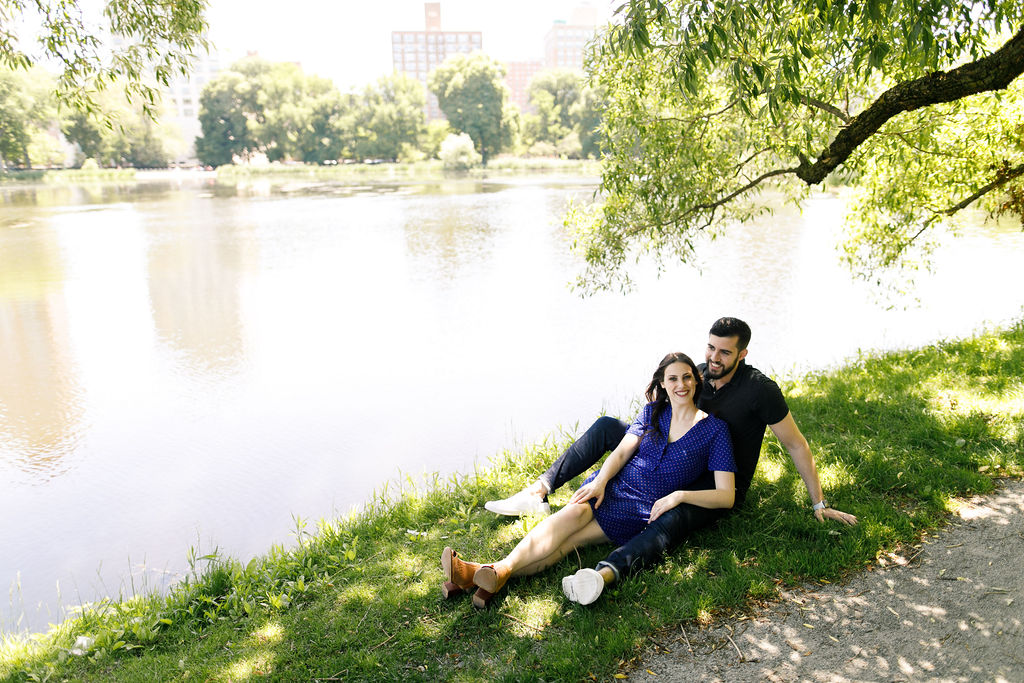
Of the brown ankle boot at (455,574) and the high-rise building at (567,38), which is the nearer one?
the brown ankle boot at (455,574)

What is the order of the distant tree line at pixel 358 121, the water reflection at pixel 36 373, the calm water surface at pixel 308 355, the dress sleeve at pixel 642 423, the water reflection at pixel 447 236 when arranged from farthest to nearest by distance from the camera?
the distant tree line at pixel 358 121 → the water reflection at pixel 447 236 → the water reflection at pixel 36 373 → the calm water surface at pixel 308 355 → the dress sleeve at pixel 642 423

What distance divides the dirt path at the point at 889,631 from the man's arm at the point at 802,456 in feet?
1.23

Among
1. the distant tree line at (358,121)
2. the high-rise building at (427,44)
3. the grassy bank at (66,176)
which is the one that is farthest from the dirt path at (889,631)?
the high-rise building at (427,44)

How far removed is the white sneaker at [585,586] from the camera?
11.6ft

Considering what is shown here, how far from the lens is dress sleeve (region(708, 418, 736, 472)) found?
396 cm

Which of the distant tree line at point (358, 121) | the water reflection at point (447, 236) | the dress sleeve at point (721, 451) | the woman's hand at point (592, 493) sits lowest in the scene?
the water reflection at point (447, 236)

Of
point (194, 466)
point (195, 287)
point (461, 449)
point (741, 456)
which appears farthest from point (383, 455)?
point (195, 287)

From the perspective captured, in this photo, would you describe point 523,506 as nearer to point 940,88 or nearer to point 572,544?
point 572,544

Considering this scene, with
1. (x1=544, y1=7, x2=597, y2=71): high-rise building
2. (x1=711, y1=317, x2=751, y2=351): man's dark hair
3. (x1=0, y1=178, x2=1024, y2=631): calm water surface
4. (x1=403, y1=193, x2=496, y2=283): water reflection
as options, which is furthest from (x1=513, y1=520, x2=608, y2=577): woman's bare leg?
(x1=544, y1=7, x2=597, y2=71): high-rise building

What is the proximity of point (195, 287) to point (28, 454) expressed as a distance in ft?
28.6

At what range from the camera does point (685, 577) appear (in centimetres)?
377

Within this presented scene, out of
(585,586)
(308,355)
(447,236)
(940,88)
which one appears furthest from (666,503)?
(447,236)

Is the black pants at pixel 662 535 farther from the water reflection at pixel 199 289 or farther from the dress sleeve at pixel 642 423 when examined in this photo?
the water reflection at pixel 199 289

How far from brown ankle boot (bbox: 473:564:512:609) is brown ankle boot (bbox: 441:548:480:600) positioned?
0.08 meters
